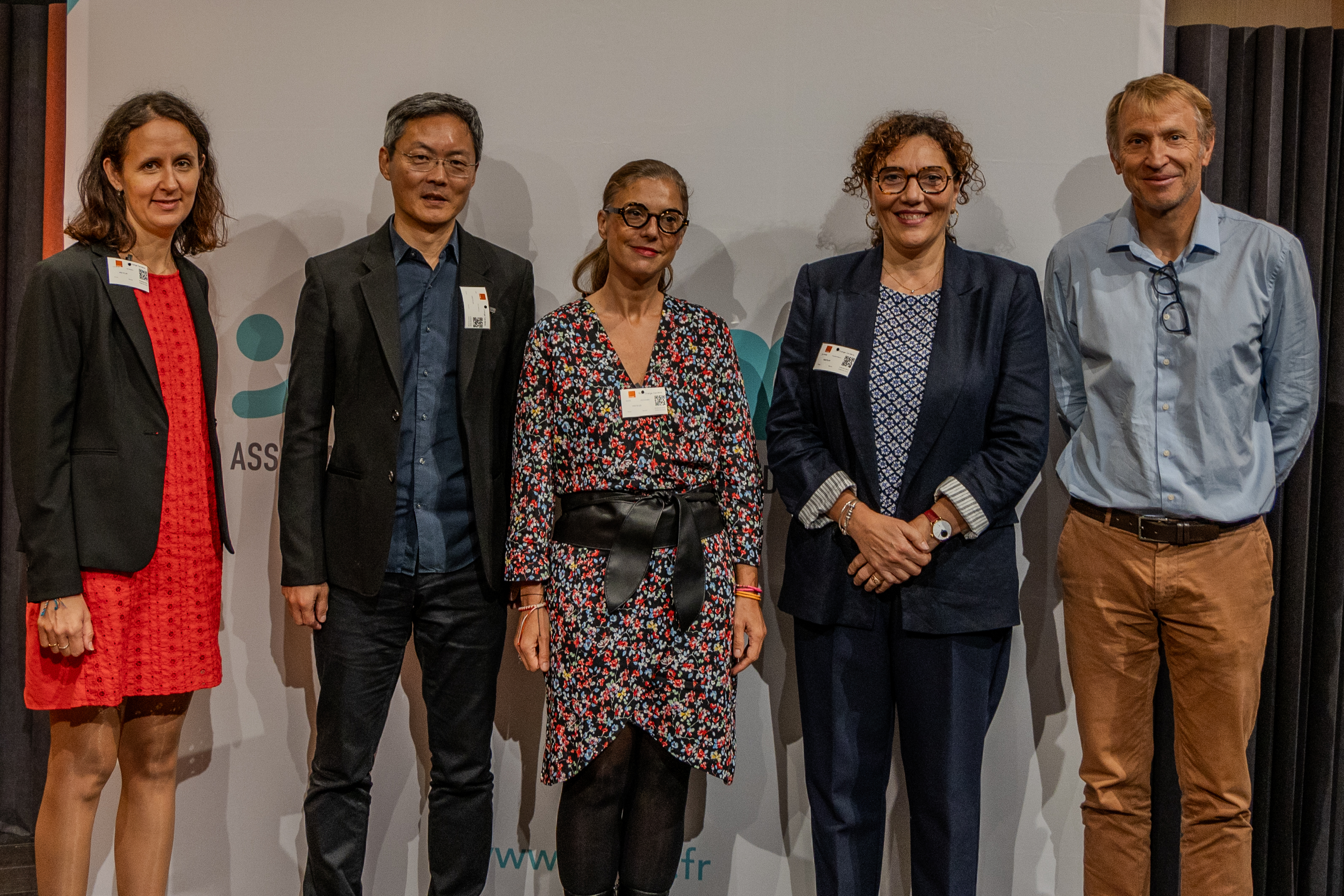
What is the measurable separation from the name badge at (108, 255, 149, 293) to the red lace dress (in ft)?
0.11

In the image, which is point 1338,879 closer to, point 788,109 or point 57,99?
point 788,109

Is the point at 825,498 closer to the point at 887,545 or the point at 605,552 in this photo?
the point at 887,545

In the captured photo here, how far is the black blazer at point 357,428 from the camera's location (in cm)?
207

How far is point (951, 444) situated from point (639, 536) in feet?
2.39

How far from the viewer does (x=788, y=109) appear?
8.57 feet

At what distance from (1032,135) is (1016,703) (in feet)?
5.34

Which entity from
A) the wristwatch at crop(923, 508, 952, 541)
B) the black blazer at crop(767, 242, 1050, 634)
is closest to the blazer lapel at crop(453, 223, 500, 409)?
the black blazer at crop(767, 242, 1050, 634)

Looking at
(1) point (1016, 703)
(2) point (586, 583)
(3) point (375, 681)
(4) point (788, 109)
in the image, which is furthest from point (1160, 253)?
(3) point (375, 681)

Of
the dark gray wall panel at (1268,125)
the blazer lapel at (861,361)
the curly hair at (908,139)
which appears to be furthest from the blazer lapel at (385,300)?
the dark gray wall panel at (1268,125)

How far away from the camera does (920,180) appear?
2039 millimetres

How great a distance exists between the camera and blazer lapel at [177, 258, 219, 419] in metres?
2.20

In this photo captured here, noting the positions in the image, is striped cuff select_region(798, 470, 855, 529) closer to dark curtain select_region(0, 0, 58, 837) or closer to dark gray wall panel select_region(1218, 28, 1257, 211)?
dark gray wall panel select_region(1218, 28, 1257, 211)

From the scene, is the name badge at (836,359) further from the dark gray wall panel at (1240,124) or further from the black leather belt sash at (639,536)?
the dark gray wall panel at (1240,124)

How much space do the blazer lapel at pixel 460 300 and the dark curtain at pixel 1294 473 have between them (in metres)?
2.04
